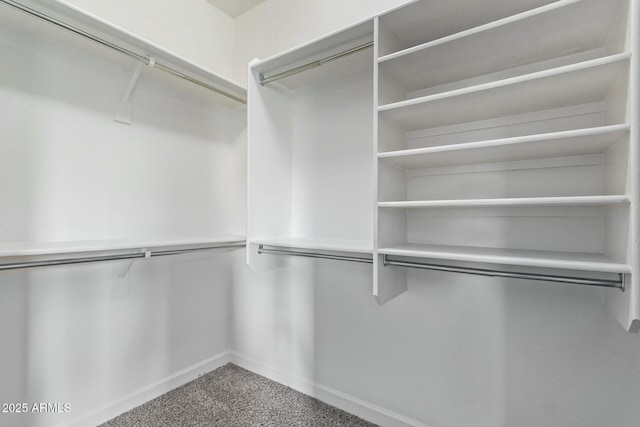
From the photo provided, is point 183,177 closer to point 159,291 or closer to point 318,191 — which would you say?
point 159,291

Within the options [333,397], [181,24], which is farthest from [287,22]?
[333,397]

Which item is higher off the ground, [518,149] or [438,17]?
[438,17]

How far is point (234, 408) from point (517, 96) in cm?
207

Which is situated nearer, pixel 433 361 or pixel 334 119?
pixel 433 361

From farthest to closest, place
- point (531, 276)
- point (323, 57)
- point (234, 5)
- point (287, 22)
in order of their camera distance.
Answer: point (234, 5), point (287, 22), point (323, 57), point (531, 276)

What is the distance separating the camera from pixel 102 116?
162cm

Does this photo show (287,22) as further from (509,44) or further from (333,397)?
(333,397)

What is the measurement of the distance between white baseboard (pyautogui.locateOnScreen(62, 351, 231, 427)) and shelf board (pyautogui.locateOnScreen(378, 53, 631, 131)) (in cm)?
203

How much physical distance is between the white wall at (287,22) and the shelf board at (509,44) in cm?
56

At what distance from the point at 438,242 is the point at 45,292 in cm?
190

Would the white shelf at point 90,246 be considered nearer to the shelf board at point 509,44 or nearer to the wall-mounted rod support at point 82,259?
the wall-mounted rod support at point 82,259

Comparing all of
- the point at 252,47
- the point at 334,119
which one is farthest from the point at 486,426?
the point at 252,47

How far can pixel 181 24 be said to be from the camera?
2.03 metres

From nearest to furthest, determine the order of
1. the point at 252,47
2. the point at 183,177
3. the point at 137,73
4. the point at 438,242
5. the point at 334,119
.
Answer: the point at 438,242 < the point at 137,73 < the point at 334,119 < the point at 183,177 < the point at 252,47
